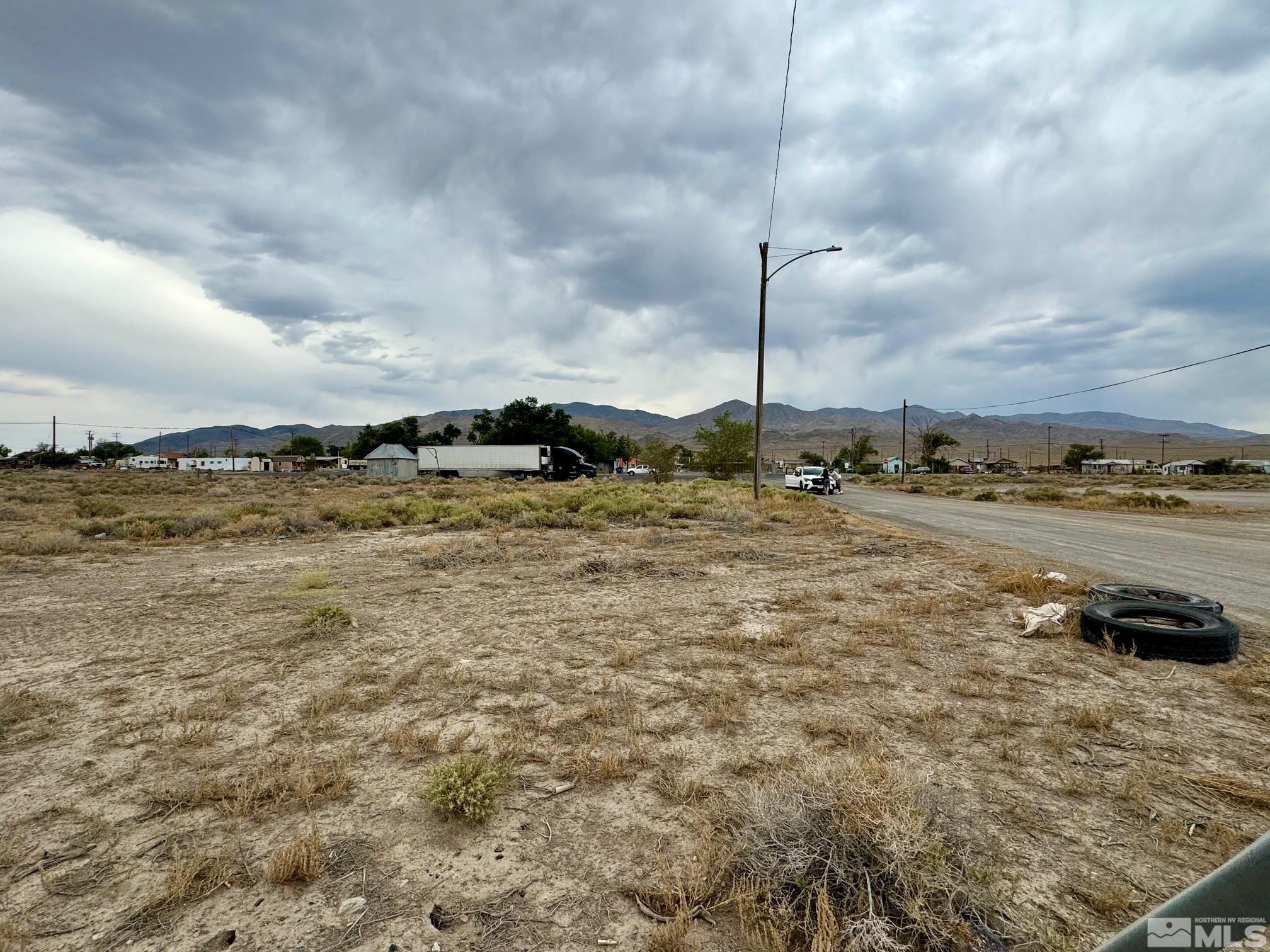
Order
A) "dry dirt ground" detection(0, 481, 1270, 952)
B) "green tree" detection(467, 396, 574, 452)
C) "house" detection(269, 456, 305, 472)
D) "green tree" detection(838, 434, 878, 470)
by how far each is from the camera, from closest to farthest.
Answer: "dry dirt ground" detection(0, 481, 1270, 952) → "green tree" detection(467, 396, 574, 452) → "green tree" detection(838, 434, 878, 470) → "house" detection(269, 456, 305, 472)

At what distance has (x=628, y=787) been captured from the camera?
3.53m

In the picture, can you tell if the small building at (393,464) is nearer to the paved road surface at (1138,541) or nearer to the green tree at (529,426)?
the green tree at (529,426)

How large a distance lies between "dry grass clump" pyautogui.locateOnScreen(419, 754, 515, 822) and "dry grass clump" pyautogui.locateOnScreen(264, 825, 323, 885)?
64 cm

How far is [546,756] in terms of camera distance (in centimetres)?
390

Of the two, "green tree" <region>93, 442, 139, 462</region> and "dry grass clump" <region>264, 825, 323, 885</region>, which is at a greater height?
"green tree" <region>93, 442, 139, 462</region>

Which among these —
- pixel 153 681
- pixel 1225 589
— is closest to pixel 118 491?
pixel 153 681

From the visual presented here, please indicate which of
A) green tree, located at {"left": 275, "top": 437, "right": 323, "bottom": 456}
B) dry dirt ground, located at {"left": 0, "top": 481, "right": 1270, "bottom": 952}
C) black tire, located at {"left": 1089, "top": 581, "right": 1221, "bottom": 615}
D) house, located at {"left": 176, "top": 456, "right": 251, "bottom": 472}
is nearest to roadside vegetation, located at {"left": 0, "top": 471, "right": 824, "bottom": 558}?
dry dirt ground, located at {"left": 0, "top": 481, "right": 1270, "bottom": 952}

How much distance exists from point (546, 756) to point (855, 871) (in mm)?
2086

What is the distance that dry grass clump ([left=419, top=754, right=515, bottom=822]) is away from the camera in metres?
3.23

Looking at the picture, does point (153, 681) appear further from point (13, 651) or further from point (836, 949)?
point (836, 949)

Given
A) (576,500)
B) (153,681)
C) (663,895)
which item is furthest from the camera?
(576,500)

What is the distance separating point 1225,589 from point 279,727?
41.1 feet

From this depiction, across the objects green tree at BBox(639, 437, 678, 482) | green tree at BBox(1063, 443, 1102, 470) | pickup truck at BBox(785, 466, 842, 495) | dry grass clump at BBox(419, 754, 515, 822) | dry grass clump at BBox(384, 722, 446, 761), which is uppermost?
green tree at BBox(1063, 443, 1102, 470)

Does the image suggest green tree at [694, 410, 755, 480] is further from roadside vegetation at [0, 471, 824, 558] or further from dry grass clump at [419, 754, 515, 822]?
dry grass clump at [419, 754, 515, 822]
